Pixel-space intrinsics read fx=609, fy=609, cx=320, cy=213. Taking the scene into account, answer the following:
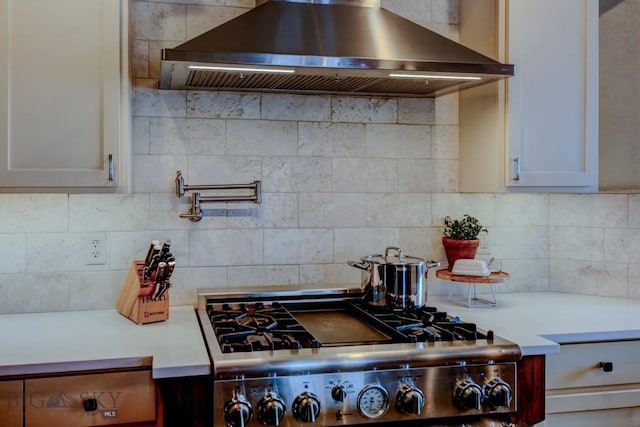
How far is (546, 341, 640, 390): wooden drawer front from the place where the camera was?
203cm

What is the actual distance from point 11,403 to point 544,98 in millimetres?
2162

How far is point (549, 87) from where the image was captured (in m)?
2.46

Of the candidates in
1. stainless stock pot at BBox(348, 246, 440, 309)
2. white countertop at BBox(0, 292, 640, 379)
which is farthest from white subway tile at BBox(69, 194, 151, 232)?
stainless stock pot at BBox(348, 246, 440, 309)

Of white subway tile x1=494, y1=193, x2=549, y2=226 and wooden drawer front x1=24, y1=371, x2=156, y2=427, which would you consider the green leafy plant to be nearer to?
white subway tile x1=494, y1=193, x2=549, y2=226

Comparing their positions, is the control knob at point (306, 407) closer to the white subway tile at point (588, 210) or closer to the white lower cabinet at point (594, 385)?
the white lower cabinet at point (594, 385)

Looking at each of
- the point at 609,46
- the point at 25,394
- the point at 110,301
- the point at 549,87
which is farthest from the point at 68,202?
the point at 609,46

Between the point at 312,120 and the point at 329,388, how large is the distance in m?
1.28

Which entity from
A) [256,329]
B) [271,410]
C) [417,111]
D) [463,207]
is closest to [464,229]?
[463,207]

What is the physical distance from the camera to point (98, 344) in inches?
74.9

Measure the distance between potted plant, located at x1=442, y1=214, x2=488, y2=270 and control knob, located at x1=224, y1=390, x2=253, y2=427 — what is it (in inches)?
52.0

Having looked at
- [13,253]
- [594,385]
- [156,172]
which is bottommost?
[594,385]

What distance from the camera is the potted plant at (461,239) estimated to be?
265 cm

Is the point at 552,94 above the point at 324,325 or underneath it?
above

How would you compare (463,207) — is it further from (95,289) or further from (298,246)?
(95,289)
